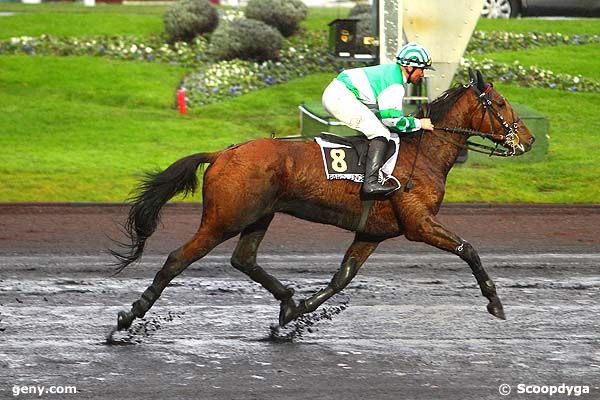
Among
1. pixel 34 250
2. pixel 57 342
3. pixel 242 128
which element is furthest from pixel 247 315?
pixel 242 128

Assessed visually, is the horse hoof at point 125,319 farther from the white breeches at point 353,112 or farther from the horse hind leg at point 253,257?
the white breeches at point 353,112

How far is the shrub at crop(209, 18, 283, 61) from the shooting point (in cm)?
2358

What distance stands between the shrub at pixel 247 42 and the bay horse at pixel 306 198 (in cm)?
1409

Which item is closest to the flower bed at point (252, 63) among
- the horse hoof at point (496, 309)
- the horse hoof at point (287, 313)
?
the horse hoof at point (287, 313)

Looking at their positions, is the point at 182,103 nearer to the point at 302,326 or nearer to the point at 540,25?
the point at 540,25

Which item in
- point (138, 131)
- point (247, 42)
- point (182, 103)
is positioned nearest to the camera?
point (138, 131)

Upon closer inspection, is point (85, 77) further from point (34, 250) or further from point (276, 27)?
point (34, 250)

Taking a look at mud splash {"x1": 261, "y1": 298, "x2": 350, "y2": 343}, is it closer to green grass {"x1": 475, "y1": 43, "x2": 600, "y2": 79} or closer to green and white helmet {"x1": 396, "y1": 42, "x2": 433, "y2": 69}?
green and white helmet {"x1": 396, "y1": 42, "x2": 433, "y2": 69}

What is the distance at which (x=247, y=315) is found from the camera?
990cm

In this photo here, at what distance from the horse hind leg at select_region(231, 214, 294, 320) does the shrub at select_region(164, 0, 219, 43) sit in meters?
16.0

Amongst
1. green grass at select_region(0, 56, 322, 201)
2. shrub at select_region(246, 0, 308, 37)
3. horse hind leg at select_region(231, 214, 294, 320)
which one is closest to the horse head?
horse hind leg at select_region(231, 214, 294, 320)

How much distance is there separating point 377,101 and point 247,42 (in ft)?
47.8

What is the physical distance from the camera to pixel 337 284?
943cm


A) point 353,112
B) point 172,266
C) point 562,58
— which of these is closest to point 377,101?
point 353,112
